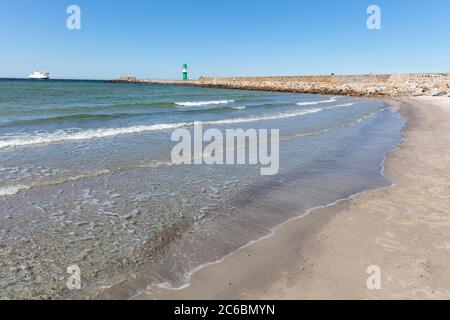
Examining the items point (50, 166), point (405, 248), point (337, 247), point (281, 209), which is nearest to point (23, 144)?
point (50, 166)

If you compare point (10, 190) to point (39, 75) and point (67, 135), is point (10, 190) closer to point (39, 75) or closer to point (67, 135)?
point (67, 135)

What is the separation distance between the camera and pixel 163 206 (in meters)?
7.29

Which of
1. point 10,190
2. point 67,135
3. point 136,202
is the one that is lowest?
point 136,202

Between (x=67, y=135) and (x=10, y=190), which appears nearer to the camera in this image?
(x=10, y=190)

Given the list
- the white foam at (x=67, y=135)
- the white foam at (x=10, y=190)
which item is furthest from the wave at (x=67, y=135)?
the white foam at (x=10, y=190)

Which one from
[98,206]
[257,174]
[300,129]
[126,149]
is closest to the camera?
[98,206]

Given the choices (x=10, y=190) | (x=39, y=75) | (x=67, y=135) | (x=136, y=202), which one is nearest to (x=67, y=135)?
(x=67, y=135)

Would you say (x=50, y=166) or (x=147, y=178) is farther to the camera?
(x=50, y=166)

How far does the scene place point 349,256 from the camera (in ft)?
17.1

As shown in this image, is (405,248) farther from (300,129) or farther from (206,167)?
(300,129)

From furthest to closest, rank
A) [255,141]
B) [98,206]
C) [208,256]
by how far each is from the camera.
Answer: [255,141], [98,206], [208,256]

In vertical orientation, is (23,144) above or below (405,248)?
above

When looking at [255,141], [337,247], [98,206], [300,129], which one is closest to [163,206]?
[98,206]

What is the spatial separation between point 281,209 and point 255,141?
849 cm
